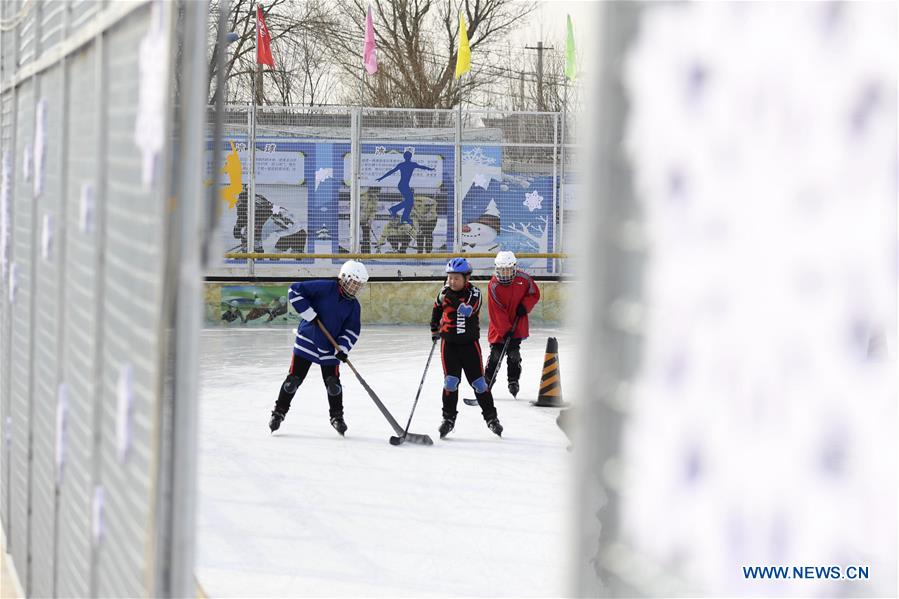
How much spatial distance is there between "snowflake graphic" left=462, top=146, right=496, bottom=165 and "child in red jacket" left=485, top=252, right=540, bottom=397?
7.84 meters

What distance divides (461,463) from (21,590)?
3.94 metres

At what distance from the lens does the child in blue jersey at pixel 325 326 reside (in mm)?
8820

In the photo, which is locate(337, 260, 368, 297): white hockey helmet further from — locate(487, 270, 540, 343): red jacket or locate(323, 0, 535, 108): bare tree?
locate(323, 0, 535, 108): bare tree

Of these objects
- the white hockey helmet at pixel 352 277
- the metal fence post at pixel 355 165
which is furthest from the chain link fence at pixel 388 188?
the white hockey helmet at pixel 352 277

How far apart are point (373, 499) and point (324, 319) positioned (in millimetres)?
2218

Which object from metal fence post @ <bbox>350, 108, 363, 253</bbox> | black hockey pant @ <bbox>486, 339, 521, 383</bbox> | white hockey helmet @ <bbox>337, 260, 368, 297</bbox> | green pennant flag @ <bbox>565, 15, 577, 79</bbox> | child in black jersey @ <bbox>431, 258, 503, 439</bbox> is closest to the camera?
white hockey helmet @ <bbox>337, 260, 368, 297</bbox>

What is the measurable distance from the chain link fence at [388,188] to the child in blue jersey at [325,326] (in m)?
8.87

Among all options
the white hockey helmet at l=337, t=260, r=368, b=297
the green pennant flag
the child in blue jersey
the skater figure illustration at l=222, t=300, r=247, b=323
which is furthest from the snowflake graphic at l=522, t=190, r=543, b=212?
the white hockey helmet at l=337, t=260, r=368, b=297

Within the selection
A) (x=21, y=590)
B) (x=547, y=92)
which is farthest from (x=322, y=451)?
(x=547, y=92)

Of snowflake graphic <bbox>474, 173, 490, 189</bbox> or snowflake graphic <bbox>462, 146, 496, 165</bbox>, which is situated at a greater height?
snowflake graphic <bbox>462, 146, 496, 165</bbox>

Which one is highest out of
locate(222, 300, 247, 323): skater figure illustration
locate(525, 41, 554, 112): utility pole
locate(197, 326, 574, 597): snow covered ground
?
locate(525, 41, 554, 112): utility pole

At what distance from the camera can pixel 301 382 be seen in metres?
8.95

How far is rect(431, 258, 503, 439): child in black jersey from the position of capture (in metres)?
8.98

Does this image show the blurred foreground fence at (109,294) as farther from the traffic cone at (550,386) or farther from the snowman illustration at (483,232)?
the snowman illustration at (483,232)
